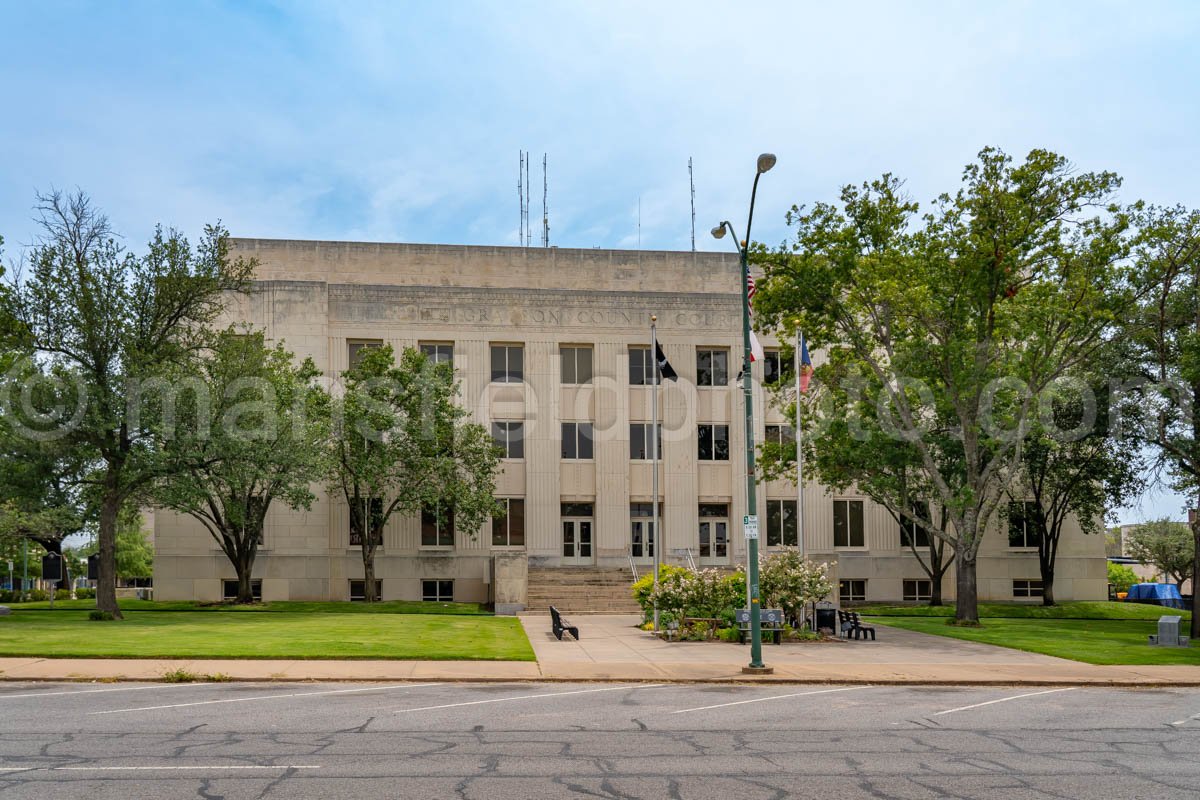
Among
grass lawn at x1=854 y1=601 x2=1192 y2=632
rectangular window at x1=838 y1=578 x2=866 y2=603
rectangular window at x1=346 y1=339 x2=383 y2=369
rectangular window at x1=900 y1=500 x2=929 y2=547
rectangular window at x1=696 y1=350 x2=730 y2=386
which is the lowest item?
grass lawn at x1=854 y1=601 x2=1192 y2=632

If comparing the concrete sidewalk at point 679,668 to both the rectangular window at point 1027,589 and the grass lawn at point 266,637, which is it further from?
the rectangular window at point 1027,589

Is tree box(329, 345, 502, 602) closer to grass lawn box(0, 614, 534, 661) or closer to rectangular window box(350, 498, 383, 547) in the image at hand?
rectangular window box(350, 498, 383, 547)

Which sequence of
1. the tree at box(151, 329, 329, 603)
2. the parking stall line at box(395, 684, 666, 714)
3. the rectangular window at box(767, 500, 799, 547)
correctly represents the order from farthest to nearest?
1. the rectangular window at box(767, 500, 799, 547)
2. the tree at box(151, 329, 329, 603)
3. the parking stall line at box(395, 684, 666, 714)

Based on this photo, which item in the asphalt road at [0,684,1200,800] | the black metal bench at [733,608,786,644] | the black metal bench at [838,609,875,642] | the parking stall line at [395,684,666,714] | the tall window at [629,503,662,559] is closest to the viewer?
the asphalt road at [0,684,1200,800]

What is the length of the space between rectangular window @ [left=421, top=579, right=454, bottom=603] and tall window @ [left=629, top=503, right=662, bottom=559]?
8.10 m

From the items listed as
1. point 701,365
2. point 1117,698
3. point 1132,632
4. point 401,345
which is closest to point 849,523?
point 701,365

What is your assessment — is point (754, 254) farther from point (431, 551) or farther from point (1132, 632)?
point (431, 551)

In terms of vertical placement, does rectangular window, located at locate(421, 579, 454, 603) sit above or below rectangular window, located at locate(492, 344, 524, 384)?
below

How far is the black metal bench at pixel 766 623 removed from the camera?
25.9m

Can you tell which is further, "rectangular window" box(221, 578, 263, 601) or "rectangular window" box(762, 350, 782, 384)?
"rectangular window" box(762, 350, 782, 384)

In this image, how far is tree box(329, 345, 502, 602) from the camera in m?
40.7

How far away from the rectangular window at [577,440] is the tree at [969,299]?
43.4 ft

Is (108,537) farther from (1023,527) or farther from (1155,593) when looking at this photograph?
(1155,593)

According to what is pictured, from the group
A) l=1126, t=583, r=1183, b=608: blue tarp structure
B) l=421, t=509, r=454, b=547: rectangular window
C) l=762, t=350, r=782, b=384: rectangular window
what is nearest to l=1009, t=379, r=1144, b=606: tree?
l=762, t=350, r=782, b=384: rectangular window
